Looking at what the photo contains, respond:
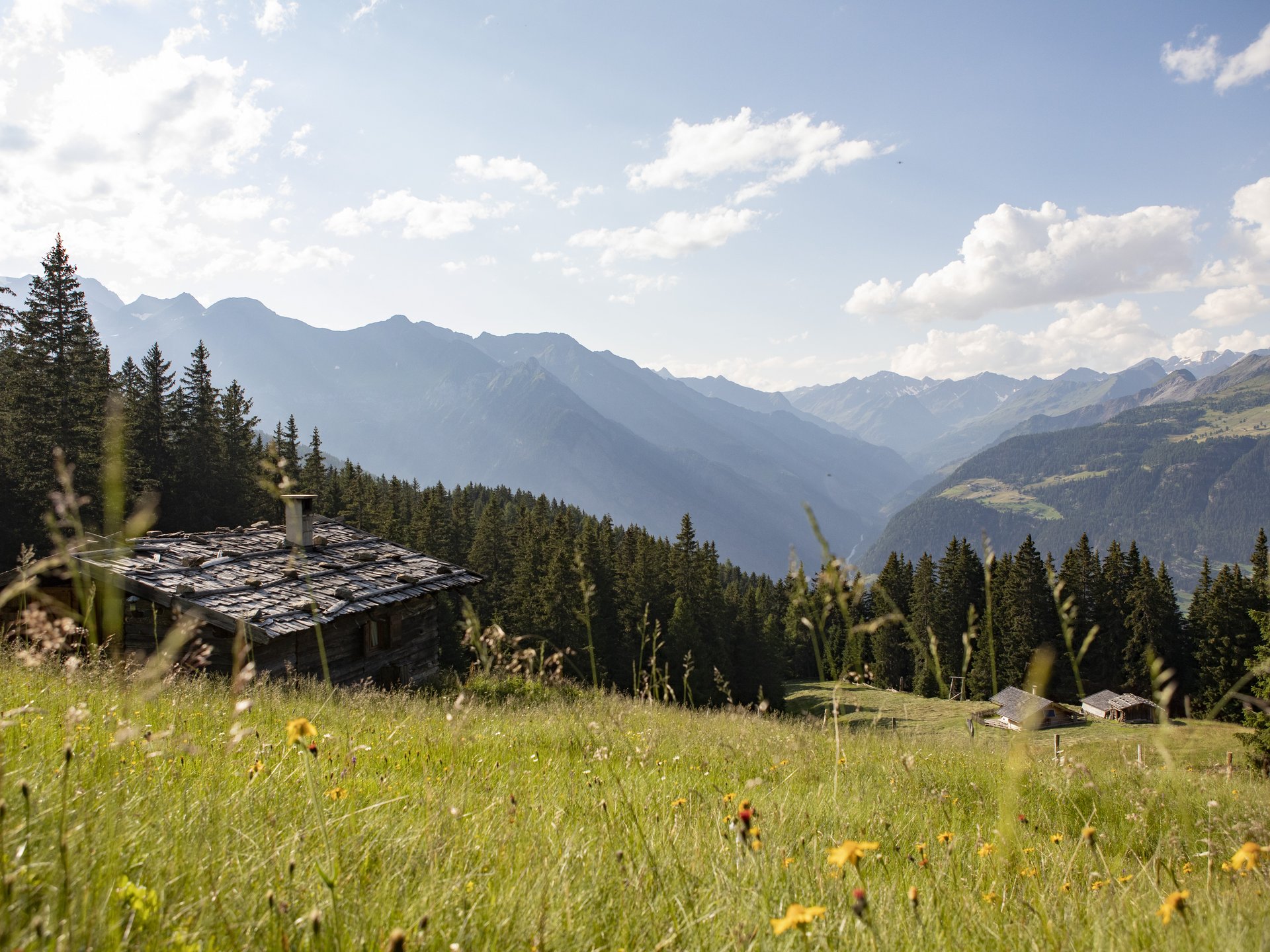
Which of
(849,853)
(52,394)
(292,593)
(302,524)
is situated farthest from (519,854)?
(52,394)

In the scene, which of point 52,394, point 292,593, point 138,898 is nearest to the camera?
point 138,898

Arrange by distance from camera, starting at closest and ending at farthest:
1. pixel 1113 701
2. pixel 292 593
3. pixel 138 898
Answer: pixel 138 898, pixel 292 593, pixel 1113 701

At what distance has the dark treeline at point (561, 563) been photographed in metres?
32.6

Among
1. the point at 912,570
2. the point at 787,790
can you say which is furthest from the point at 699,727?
the point at 912,570

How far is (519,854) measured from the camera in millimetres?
2357

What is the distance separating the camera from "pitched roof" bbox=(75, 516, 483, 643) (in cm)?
1389

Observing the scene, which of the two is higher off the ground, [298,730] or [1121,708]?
[298,730]

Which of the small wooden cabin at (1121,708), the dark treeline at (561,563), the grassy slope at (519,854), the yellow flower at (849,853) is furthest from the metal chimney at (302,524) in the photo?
the small wooden cabin at (1121,708)

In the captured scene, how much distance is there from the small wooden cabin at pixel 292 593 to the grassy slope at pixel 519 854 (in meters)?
8.77

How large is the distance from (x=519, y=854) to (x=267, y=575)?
16.4 meters

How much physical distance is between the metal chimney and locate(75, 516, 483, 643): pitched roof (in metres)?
0.25

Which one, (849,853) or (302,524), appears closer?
(849,853)

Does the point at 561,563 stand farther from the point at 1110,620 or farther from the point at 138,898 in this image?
the point at 1110,620

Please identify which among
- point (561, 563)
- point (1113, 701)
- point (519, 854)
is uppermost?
point (519, 854)
